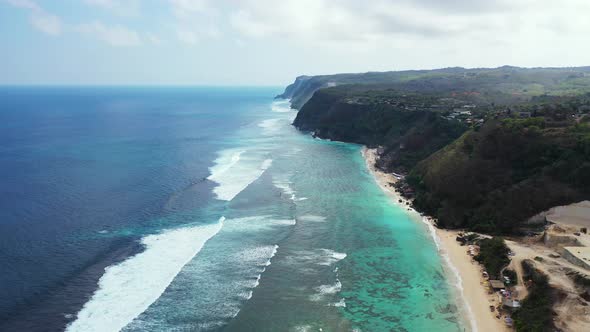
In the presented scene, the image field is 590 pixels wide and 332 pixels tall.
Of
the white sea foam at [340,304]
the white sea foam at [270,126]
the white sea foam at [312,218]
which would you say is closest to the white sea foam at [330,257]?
the white sea foam at [340,304]

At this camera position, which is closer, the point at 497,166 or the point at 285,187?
the point at 497,166

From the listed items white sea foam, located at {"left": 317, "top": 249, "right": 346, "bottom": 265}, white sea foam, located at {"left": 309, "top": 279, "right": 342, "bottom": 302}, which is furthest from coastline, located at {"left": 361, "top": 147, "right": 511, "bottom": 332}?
white sea foam, located at {"left": 317, "top": 249, "right": 346, "bottom": 265}

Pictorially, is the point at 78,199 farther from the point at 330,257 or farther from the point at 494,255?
the point at 494,255

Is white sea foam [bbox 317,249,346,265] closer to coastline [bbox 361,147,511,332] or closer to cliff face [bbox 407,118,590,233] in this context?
coastline [bbox 361,147,511,332]

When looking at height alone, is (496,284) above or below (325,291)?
below

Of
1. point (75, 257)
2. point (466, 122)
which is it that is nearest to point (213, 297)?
point (75, 257)

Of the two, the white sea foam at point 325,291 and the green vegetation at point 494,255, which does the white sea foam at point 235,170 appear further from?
the green vegetation at point 494,255

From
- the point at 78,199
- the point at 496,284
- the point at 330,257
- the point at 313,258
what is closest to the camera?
the point at 496,284

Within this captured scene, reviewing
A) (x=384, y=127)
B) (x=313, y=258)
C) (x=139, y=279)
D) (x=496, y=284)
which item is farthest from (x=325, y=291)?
(x=384, y=127)
